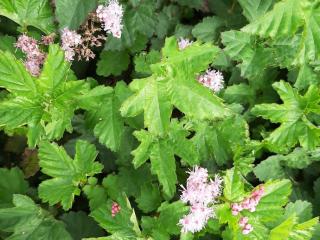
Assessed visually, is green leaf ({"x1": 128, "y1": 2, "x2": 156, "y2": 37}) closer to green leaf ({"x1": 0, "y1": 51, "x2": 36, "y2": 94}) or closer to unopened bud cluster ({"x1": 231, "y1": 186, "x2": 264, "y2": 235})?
green leaf ({"x1": 0, "y1": 51, "x2": 36, "y2": 94})

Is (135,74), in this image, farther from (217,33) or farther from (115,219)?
(115,219)

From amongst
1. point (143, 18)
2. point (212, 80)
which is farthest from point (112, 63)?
point (212, 80)

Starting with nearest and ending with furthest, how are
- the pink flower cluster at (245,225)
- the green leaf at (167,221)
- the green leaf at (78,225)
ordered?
the pink flower cluster at (245,225)
the green leaf at (167,221)
the green leaf at (78,225)

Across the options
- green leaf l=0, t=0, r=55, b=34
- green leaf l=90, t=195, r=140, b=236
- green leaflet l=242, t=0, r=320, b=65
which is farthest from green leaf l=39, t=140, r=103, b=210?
green leaflet l=242, t=0, r=320, b=65

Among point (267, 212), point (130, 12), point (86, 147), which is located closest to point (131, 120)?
point (86, 147)

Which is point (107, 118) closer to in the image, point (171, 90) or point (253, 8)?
point (171, 90)

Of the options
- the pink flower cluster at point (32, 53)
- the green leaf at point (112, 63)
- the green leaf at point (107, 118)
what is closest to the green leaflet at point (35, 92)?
the green leaf at point (107, 118)

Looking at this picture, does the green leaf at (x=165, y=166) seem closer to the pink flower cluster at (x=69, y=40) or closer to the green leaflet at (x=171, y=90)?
the green leaflet at (x=171, y=90)
